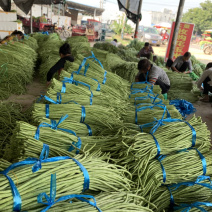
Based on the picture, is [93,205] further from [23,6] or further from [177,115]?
[23,6]

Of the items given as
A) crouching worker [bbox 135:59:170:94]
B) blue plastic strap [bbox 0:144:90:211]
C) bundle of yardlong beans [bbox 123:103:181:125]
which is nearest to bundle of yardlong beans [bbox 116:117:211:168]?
bundle of yardlong beans [bbox 123:103:181:125]

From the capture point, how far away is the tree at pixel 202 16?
141ft

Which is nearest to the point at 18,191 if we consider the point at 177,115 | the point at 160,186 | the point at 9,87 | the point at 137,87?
the point at 160,186

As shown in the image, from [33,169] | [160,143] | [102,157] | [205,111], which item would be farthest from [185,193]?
[205,111]

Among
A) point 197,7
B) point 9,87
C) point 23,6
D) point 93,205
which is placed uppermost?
point 197,7

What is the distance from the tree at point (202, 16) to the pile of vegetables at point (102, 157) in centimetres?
4745

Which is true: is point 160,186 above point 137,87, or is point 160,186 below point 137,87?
below

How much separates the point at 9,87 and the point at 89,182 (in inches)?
140

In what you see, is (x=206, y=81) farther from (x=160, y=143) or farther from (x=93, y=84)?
(x=160, y=143)

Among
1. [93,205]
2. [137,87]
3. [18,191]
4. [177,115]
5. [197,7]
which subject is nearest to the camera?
[18,191]

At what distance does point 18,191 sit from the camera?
1.13 metres

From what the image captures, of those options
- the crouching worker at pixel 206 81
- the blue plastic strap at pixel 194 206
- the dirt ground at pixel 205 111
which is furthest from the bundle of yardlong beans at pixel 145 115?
the crouching worker at pixel 206 81

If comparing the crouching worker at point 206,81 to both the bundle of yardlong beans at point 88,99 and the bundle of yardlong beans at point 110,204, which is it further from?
the bundle of yardlong beans at point 110,204

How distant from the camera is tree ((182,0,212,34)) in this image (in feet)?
141
